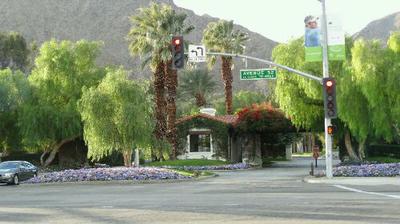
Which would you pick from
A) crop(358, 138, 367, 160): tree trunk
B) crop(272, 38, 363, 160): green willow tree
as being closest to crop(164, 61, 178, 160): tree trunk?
crop(272, 38, 363, 160): green willow tree

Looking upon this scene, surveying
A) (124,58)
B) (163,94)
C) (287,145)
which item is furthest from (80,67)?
(124,58)

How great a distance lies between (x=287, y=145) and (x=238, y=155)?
22.8 meters

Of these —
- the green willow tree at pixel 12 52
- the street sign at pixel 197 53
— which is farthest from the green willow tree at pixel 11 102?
the green willow tree at pixel 12 52

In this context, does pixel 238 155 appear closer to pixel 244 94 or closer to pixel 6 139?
pixel 6 139

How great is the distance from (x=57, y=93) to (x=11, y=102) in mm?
3918

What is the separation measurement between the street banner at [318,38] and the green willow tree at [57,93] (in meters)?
25.5

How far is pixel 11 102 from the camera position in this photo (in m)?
54.0

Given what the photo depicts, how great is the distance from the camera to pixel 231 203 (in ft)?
63.2

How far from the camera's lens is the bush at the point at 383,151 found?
49.2 m

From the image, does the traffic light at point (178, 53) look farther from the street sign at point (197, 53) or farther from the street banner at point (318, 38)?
the street banner at point (318, 38)

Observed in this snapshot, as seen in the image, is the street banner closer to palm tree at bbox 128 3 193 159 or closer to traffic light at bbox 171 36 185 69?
traffic light at bbox 171 36 185 69

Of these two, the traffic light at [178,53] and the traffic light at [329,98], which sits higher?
the traffic light at [178,53]

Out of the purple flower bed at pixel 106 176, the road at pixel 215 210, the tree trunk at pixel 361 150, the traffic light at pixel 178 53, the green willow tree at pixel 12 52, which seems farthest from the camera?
the green willow tree at pixel 12 52

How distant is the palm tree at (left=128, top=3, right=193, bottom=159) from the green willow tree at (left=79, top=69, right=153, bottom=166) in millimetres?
11503
